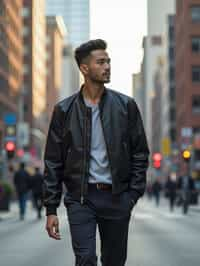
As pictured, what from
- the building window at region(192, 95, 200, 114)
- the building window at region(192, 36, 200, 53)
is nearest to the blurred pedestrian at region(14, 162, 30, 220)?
the building window at region(192, 95, 200, 114)

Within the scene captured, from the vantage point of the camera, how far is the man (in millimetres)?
5230

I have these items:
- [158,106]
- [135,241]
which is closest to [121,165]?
[135,241]

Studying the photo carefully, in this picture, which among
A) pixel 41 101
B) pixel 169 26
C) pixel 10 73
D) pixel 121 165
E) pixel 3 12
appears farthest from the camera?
pixel 41 101

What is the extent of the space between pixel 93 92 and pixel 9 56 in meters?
85.7

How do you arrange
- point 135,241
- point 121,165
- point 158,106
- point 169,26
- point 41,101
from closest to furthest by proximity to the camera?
point 121,165, point 135,241, point 169,26, point 41,101, point 158,106

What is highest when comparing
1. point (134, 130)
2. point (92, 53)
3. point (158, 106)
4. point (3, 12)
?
point (3, 12)

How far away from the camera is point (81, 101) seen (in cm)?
548

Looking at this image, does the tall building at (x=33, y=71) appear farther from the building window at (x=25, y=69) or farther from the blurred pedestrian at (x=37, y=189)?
the blurred pedestrian at (x=37, y=189)

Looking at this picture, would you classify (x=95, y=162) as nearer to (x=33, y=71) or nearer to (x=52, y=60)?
(x=33, y=71)

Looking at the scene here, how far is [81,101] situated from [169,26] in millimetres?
121855

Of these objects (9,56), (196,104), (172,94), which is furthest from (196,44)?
(172,94)

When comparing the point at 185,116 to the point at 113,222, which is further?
the point at 185,116

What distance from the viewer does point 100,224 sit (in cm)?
533

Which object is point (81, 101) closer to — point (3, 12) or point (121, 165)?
point (121, 165)
